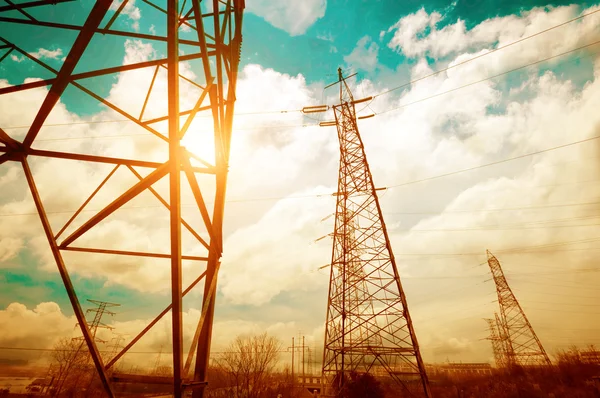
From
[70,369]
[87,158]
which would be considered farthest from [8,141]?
[70,369]

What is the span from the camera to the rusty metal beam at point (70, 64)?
107 inches

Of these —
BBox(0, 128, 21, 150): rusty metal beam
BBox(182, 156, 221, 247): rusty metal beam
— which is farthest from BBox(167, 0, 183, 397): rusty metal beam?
BBox(0, 128, 21, 150): rusty metal beam

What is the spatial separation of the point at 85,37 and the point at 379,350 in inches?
489

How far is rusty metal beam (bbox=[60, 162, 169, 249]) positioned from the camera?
2.70 m

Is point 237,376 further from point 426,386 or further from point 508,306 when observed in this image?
point 508,306

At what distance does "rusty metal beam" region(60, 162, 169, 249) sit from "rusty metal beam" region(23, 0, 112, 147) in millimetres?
1482

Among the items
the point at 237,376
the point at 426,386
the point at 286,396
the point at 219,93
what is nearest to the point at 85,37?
the point at 219,93

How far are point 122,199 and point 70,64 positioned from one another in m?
1.77

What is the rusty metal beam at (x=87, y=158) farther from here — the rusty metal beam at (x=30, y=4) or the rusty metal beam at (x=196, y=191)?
the rusty metal beam at (x=30, y=4)

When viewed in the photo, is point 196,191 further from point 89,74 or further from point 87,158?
point 89,74

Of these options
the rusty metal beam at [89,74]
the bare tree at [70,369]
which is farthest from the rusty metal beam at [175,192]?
the bare tree at [70,369]

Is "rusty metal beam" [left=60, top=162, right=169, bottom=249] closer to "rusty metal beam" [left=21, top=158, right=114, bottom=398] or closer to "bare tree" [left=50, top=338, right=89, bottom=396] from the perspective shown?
"rusty metal beam" [left=21, top=158, right=114, bottom=398]

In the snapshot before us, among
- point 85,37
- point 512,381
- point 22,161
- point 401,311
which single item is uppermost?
point 85,37

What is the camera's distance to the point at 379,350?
10492 mm
